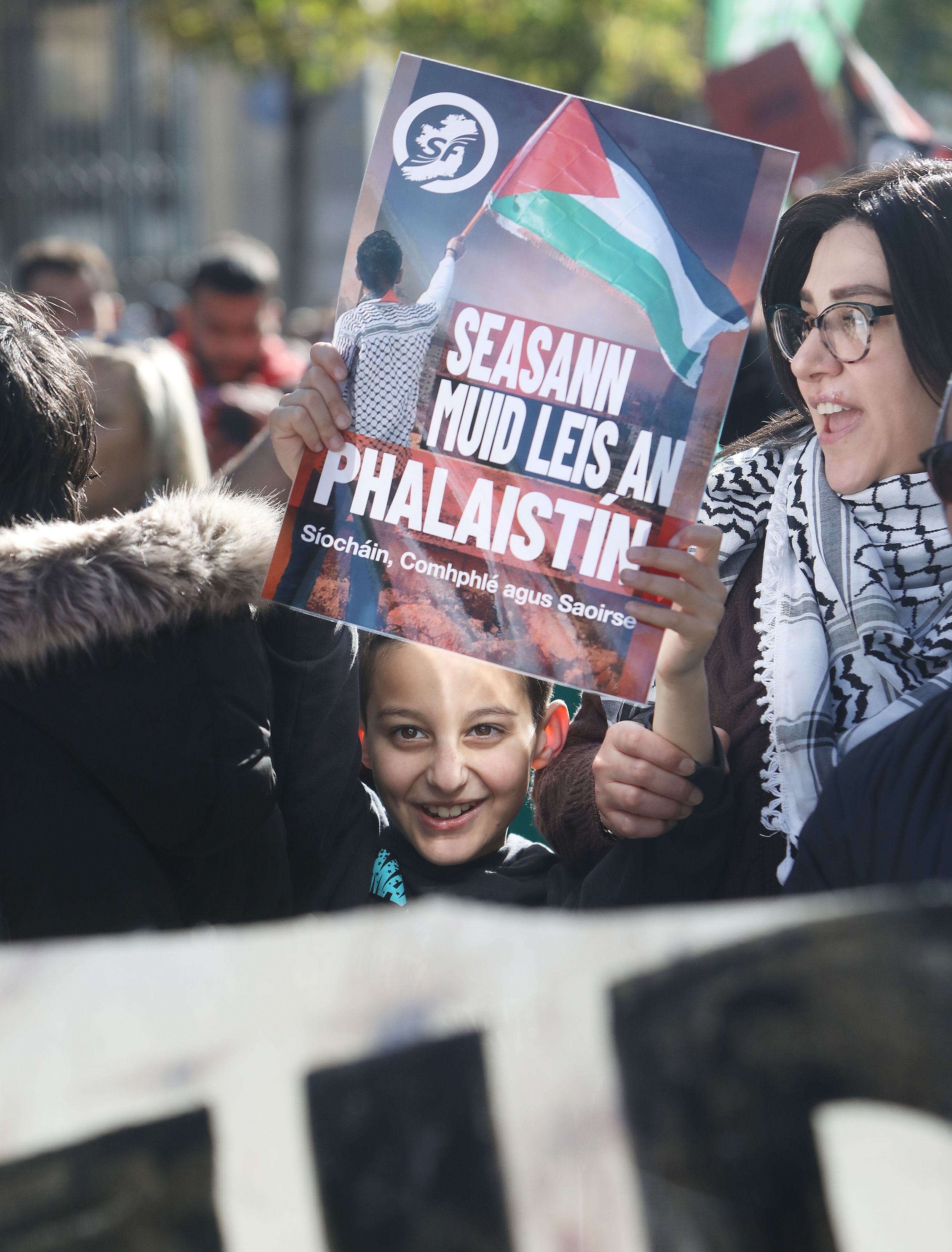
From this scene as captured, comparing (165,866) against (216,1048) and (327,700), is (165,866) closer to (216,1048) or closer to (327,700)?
(327,700)

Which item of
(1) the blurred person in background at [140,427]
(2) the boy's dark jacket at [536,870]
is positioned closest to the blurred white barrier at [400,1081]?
(2) the boy's dark jacket at [536,870]

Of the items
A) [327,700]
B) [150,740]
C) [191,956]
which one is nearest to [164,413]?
[327,700]

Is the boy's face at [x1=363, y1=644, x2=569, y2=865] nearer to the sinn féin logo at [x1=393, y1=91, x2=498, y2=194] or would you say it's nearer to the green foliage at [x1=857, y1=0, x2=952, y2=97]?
the sinn féin logo at [x1=393, y1=91, x2=498, y2=194]

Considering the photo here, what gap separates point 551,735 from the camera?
2.07m

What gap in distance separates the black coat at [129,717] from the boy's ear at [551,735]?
564 millimetres

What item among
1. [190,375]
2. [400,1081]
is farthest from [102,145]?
[400,1081]

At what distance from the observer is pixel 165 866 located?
1581 mm

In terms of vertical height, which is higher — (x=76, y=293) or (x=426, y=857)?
(x=76, y=293)

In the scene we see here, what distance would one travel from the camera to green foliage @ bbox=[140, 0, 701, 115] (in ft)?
39.9

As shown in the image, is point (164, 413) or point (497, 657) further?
point (164, 413)

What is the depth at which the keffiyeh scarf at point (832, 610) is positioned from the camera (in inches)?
63.7

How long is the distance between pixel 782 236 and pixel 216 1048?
1.48m

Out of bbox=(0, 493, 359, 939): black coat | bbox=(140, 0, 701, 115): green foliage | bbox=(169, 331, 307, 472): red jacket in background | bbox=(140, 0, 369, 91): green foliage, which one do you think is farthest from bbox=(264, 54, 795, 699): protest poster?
bbox=(140, 0, 369, 91): green foliage

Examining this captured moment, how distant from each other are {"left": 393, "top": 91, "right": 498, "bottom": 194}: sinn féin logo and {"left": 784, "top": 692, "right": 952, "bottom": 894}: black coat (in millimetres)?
824
